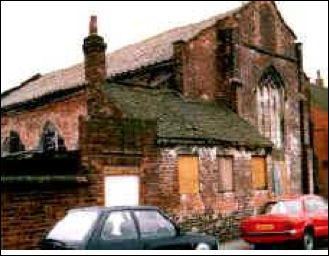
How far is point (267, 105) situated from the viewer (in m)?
30.7

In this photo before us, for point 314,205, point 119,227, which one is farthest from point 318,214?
point 119,227

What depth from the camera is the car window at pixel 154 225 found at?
1168 cm

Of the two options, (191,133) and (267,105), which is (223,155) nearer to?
(191,133)

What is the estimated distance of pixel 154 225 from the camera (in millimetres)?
11961

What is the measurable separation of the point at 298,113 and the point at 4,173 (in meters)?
20.6

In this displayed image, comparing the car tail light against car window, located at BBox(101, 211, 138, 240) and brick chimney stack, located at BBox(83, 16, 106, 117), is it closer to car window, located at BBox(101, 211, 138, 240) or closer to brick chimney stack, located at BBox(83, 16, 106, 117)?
car window, located at BBox(101, 211, 138, 240)

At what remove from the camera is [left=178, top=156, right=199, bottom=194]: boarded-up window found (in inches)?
838

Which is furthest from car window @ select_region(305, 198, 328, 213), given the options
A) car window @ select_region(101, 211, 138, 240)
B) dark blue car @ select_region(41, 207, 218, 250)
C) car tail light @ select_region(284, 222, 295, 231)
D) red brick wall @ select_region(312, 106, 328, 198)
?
red brick wall @ select_region(312, 106, 328, 198)

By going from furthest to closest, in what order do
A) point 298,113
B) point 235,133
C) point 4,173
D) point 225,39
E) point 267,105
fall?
point 298,113
point 267,105
point 225,39
point 235,133
point 4,173

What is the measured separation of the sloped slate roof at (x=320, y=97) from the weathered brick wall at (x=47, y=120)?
24.4 metres

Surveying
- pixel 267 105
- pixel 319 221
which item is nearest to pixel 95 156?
pixel 319 221

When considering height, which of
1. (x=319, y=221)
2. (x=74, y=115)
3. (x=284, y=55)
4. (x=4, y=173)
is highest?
(x=284, y=55)

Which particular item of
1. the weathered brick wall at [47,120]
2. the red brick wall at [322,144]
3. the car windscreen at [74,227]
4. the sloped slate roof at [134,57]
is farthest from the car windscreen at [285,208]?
the red brick wall at [322,144]

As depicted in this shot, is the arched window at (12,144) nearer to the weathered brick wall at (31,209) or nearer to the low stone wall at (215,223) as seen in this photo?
the low stone wall at (215,223)
